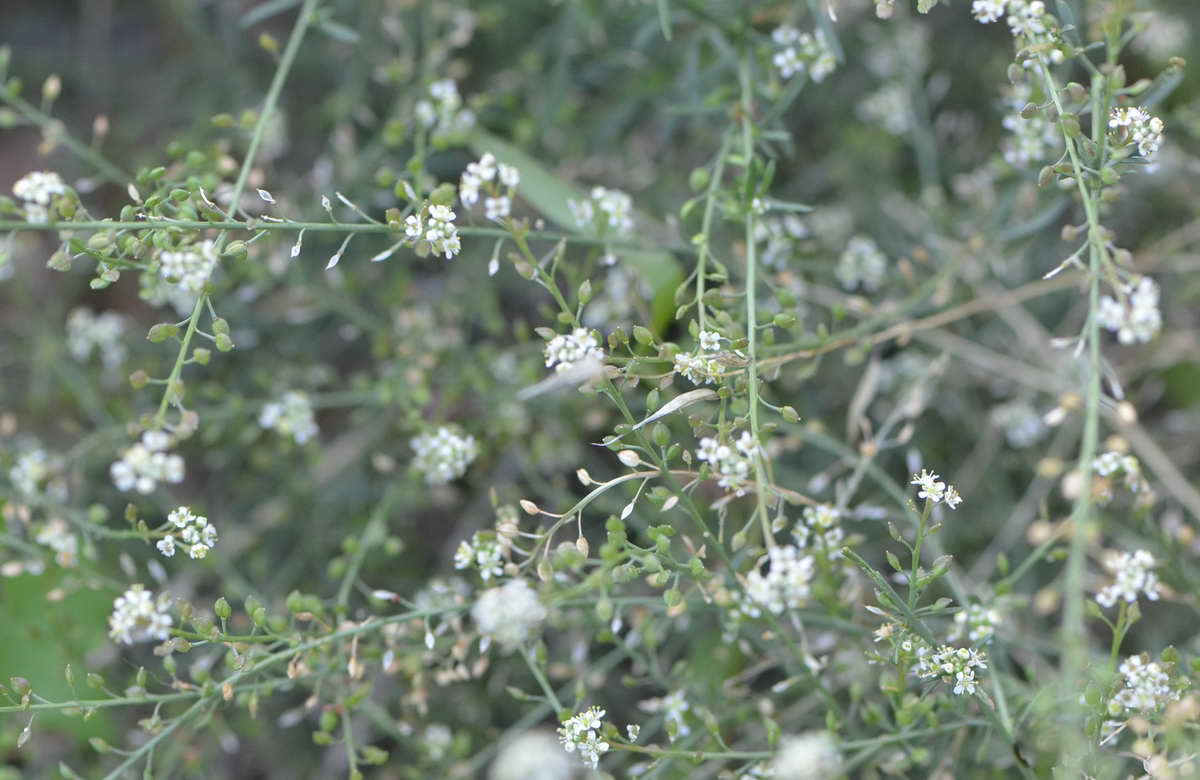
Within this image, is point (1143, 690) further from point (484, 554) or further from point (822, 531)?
point (484, 554)

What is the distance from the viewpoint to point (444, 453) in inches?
93.5

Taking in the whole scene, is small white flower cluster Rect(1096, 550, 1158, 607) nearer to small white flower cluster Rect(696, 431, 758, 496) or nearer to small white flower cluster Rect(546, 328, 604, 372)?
small white flower cluster Rect(696, 431, 758, 496)

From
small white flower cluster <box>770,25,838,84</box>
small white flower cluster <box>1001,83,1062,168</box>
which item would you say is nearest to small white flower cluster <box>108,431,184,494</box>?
small white flower cluster <box>770,25,838,84</box>

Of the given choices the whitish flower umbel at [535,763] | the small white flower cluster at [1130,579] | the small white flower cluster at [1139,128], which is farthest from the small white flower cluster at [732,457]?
the small white flower cluster at [1139,128]

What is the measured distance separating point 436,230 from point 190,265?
49 cm

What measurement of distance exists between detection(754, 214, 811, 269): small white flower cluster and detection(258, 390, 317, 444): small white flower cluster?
1.20 m

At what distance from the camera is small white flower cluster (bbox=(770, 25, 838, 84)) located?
2.41 m

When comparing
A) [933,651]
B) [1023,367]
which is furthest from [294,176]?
[933,651]

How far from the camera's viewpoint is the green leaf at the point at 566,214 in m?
2.61

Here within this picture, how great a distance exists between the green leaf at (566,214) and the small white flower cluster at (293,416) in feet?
2.60

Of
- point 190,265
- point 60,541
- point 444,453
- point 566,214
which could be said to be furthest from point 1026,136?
point 60,541

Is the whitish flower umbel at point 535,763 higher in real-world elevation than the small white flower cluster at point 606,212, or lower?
lower

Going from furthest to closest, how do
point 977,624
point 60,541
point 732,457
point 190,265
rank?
1. point 60,541
2. point 190,265
3. point 977,624
4. point 732,457

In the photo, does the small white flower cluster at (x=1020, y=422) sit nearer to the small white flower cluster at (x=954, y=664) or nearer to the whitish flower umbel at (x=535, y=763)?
the small white flower cluster at (x=954, y=664)
